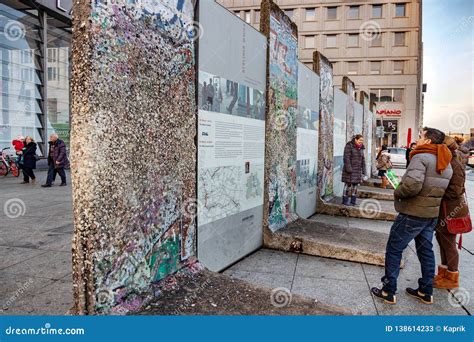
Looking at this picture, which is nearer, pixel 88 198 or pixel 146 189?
pixel 88 198

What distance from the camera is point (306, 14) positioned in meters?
39.8

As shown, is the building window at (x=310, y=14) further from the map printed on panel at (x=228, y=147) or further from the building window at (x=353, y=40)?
the map printed on panel at (x=228, y=147)

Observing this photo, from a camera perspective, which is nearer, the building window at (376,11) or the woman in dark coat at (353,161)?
the woman in dark coat at (353,161)

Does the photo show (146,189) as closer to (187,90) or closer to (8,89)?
(187,90)

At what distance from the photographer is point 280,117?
6.44 metres

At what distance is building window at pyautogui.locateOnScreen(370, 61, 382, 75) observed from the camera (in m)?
37.9

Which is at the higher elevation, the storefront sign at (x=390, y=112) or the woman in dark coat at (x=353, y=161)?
the storefront sign at (x=390, y=112)

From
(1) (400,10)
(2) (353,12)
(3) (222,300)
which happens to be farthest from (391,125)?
(3) (222,300)

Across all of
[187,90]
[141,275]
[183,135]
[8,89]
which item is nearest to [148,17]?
[187,90]

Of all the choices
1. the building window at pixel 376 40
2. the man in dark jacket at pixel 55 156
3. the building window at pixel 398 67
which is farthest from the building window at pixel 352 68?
the man in dark jacket at pixel 55 156

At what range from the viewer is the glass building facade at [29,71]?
15188 millimetres

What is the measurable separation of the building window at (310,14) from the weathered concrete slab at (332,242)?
3711 centimetres

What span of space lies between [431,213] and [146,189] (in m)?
2.78

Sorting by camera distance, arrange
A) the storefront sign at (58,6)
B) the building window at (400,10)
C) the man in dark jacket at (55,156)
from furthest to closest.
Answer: the building window at (400,10), the storefront sign at (58,6), the man in dark jacket at (55,156)
